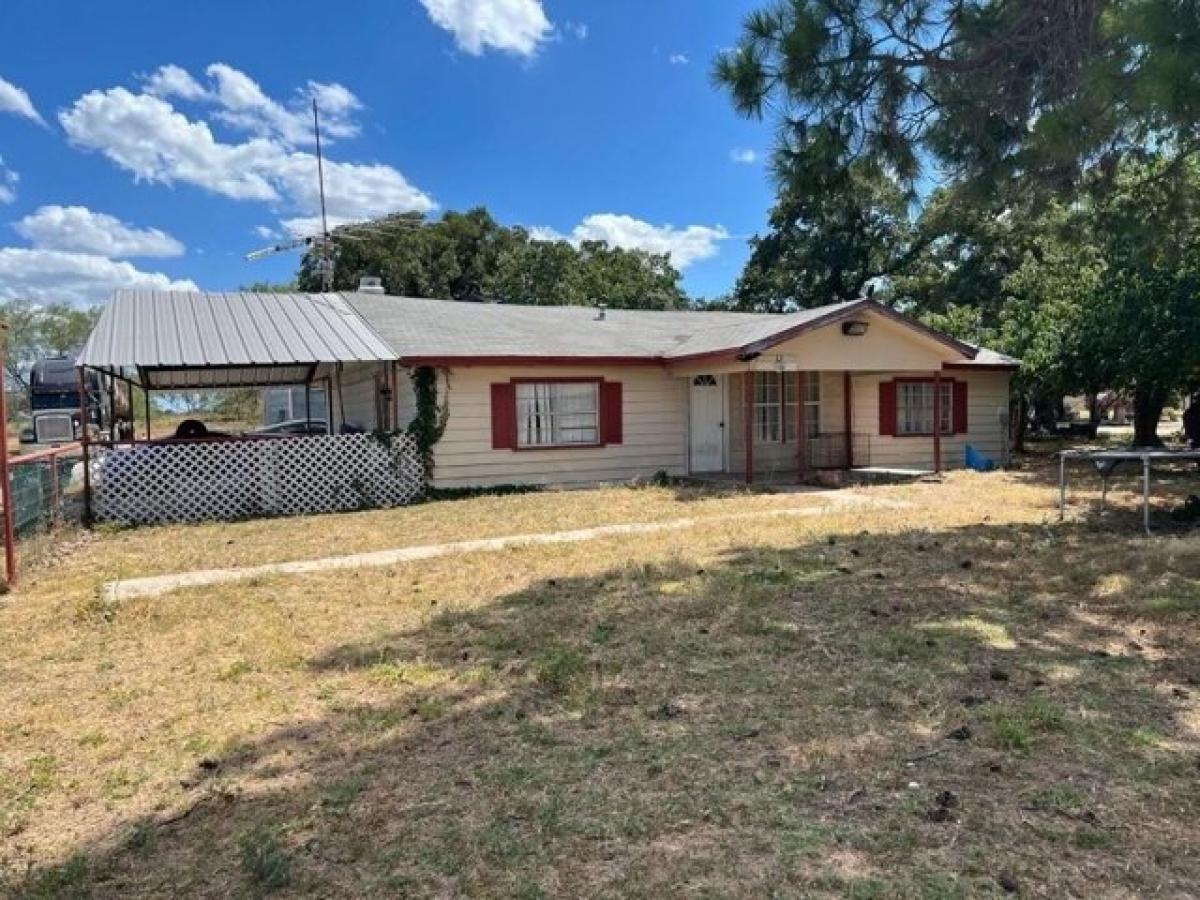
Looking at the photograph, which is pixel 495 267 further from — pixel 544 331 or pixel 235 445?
pixel 235 445

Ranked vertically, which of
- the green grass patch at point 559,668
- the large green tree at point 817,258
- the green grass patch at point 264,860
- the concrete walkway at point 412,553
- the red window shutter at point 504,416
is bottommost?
the green grass patch at point 264,860

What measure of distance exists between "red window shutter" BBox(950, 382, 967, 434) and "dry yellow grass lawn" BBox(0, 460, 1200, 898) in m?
10.9

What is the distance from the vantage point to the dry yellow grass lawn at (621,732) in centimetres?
286

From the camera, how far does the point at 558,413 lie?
15.1 m

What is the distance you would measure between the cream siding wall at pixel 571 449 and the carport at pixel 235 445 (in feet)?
2.82

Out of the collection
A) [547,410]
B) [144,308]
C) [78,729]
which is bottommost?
[78,729]

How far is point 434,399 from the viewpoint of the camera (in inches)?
547

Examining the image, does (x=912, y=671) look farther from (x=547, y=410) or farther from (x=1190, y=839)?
(x=547, y=410)

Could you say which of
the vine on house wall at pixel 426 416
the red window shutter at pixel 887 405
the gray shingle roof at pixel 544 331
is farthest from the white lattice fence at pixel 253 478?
the red window shutter at pixel 887 405

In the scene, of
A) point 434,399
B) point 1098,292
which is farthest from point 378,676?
point 1098,292

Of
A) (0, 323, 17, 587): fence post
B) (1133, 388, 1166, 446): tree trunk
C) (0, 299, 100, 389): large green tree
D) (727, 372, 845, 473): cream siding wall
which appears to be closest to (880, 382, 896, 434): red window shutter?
(727, 372, 845, 473): cream siding wall

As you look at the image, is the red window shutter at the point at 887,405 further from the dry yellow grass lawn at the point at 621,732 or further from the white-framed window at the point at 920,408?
the dry yellow grass lawn at the point at 621,732

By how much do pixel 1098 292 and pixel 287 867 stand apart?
17.7 meters

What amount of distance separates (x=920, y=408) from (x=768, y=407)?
3689 millimetres
